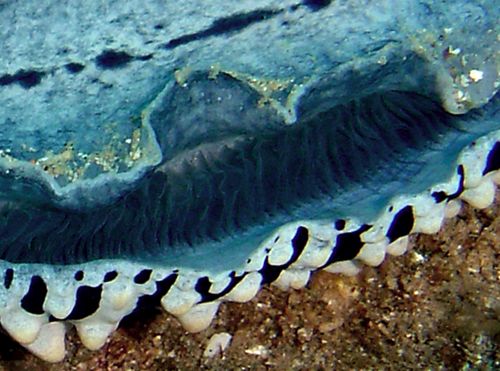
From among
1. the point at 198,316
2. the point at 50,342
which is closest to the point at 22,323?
the point at 50,342

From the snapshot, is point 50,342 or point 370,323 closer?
point 50,342

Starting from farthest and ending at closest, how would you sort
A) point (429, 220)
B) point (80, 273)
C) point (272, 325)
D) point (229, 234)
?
point (272, 325) → point (229, 234) → point (429, 220) → point (80, 273)

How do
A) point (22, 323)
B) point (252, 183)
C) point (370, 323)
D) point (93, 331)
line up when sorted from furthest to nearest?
point (370, 323) → point (252, 183) → point (93, 331) → point (22, 323)

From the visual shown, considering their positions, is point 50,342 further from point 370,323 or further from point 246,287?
point 370,323

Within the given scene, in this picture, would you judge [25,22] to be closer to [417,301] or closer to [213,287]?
[213,287]

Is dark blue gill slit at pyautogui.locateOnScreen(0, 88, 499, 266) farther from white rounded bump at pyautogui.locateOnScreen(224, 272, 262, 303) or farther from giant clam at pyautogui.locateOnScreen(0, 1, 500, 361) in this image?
white rounded bump at pyautogui.locateOnScreen(224, 272, 262, 303)

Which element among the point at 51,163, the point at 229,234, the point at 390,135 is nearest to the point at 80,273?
the point at 51,163

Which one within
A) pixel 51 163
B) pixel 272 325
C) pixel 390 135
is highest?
pixel 51 163

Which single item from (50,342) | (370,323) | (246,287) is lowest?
(370,323)

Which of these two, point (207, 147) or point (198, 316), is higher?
point (207, 147)
